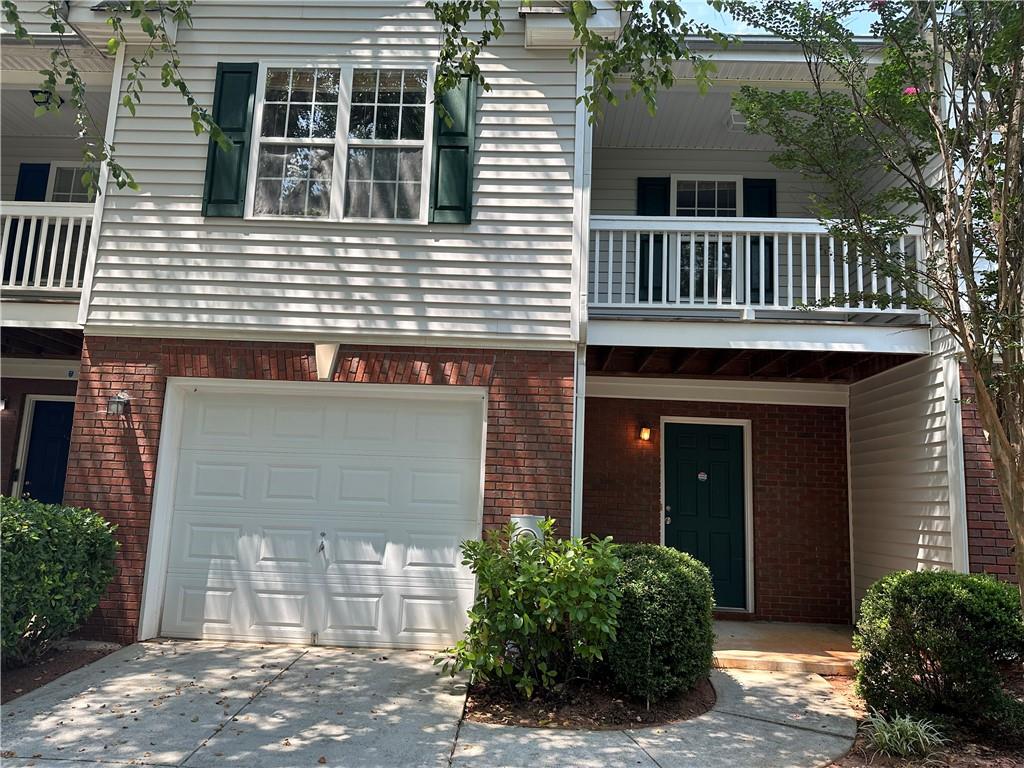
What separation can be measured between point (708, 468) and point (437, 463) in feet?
11.5

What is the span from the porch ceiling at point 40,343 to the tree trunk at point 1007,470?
789 centimetres

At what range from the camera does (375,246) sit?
632 centimetres

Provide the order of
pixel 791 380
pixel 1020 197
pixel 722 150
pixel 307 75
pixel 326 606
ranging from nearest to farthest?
1. pixel 1020 197
2. pixel 326 606
3. pixel 307 75
4. pixel 791 380
5. pixel 722 150

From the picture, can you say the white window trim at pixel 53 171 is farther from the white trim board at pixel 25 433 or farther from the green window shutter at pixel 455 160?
the green window shutter at pixel 455 160

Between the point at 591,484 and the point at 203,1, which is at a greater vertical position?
the point at 203,1

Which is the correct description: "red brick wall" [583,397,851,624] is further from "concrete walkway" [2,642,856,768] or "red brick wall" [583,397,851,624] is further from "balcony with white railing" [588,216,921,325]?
"concrete walkway" [2,642,856,768]

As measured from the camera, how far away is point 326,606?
20.2 ft

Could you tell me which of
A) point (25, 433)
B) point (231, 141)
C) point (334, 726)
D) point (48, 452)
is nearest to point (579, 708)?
point (334, 726)

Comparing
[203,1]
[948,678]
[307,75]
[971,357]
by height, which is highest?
[203,1]

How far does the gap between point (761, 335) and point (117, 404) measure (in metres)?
5.75

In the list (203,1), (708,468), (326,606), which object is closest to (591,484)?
(708,468)

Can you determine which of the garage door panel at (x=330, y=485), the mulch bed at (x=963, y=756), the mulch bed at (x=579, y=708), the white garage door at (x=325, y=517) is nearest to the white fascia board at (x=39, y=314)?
the white garage door at (x=325, y=517)

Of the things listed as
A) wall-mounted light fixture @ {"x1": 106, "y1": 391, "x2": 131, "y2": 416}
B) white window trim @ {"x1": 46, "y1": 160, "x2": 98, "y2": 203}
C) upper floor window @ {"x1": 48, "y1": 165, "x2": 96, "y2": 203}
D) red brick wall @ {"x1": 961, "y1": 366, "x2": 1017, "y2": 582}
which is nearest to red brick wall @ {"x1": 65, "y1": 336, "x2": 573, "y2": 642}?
wall-mounted light fixture @ {"x1": 106, "y1": 391, "x2": 131, "y2": 416}

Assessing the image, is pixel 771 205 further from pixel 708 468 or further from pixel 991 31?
pixel 991 31
